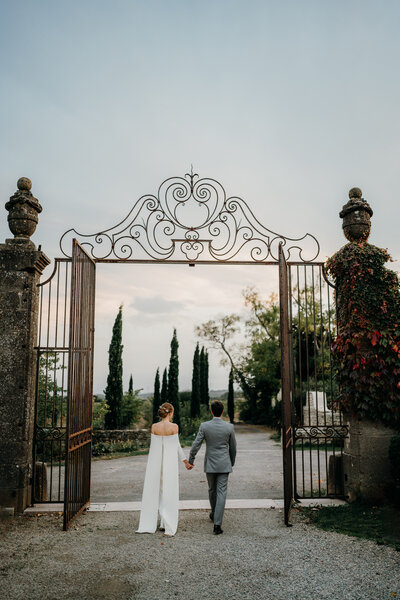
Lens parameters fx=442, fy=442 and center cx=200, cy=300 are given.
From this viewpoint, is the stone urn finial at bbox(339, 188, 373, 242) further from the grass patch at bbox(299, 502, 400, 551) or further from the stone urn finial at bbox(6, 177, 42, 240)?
the stone urn finial at bbox(6, 177, 42, 240)

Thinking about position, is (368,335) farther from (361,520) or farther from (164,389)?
(164,389)

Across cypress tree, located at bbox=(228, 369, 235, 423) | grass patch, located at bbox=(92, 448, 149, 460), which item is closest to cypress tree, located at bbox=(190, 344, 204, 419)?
cypress tree, located at bbox=(228, 369, 235, 423)

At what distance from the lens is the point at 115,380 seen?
18.2m

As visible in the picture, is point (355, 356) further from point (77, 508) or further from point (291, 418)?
point (77, 508)

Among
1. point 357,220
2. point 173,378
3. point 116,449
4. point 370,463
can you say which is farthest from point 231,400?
point 357,220

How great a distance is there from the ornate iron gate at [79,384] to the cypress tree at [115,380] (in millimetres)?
11357

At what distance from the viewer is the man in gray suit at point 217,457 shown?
5516 millimetres

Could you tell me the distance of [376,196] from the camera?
7281 millimetres

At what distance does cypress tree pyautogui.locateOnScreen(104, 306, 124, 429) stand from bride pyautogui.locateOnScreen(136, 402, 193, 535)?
1219 centimetres

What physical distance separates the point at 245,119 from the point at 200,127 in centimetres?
79

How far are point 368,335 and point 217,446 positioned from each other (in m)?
2.77

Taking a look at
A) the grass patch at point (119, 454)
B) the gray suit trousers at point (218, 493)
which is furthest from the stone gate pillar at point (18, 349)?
the grass patch at point (119, 454)

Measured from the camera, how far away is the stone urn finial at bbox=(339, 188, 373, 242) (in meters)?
7.07

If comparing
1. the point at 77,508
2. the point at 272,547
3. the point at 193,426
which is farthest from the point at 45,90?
the point at 193,426
